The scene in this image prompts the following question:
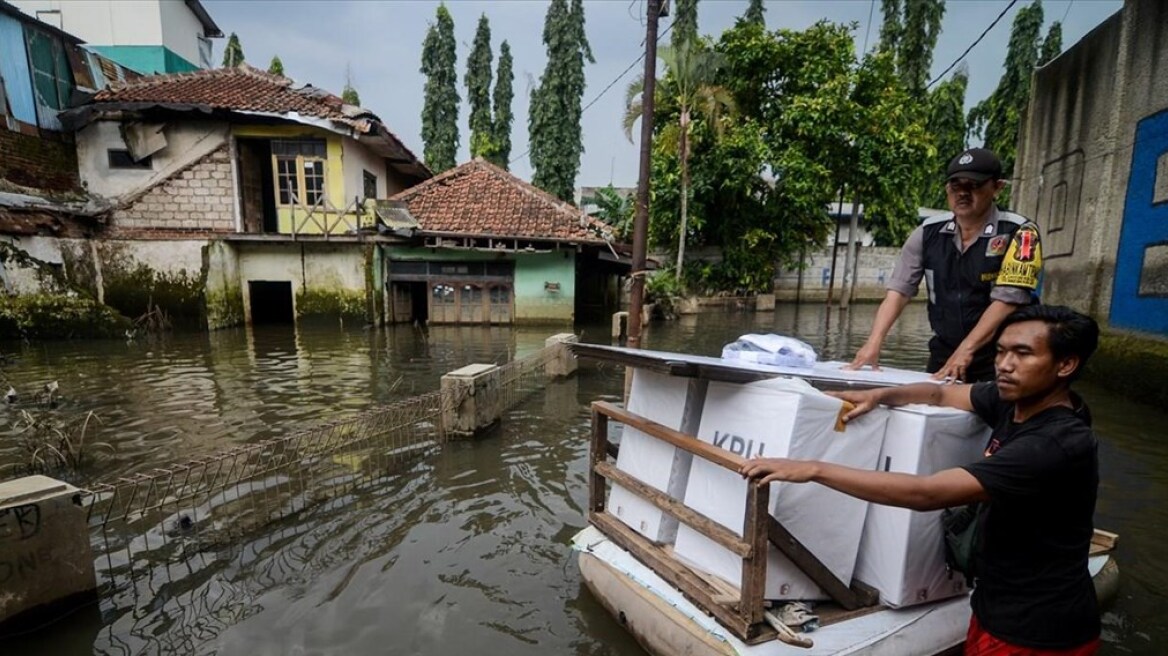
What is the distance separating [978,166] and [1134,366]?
8711mm

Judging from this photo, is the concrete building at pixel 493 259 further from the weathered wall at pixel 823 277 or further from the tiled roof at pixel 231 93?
the weathered wall at pixel 823 277

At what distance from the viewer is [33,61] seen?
50.0 feet

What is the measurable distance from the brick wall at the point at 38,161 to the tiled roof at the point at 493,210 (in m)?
9.66

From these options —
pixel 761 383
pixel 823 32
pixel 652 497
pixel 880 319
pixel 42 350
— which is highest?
pixel 823 32

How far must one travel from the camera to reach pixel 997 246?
3121mm

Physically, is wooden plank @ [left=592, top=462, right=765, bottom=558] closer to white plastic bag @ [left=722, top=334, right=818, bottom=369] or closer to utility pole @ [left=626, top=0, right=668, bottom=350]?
white plastic bag @ [left=722, top=334, right=818, bottom=369]

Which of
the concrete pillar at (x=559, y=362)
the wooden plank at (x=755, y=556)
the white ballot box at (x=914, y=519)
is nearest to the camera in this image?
the wooden plank at (x=755, y=556)

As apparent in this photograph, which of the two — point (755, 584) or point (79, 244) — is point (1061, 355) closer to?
point (755, 584)

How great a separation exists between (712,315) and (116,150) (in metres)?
22.0

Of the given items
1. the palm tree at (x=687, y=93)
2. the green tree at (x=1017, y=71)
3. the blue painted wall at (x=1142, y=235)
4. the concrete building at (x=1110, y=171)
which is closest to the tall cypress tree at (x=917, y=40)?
the green tree at (x=1017, y=71)

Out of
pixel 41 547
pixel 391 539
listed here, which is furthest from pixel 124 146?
pixel 391 539

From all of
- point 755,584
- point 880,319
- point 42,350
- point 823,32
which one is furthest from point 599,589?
point 823,32

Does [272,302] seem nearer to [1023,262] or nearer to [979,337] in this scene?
[979,337]

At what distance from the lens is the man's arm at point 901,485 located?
1.87 meters
